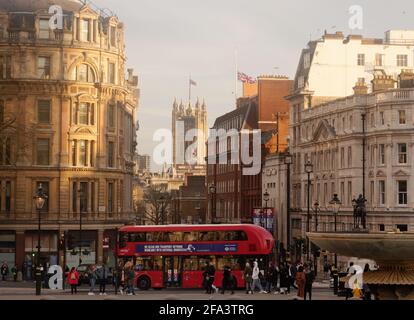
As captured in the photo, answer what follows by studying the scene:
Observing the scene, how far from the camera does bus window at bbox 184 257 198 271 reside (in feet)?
154

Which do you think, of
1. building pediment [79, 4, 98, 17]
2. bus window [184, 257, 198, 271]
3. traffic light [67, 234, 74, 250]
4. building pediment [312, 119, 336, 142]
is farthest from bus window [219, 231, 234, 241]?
building pediment [312, 119, 336, 142]

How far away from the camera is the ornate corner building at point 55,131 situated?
68250 millimetres

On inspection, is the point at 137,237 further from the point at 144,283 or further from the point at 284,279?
the point at 284,279

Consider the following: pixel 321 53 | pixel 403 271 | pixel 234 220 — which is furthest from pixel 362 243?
pixel 234 220

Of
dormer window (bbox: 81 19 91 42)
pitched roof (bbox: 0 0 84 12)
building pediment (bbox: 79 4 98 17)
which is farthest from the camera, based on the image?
pitched roof (bbox: 0 0 84 12)

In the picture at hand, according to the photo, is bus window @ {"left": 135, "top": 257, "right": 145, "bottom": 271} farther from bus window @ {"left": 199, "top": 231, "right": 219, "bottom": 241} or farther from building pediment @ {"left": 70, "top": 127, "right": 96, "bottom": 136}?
building pediment @ {"left": 70, "top": 127, "right": 96, "bottom": 136}

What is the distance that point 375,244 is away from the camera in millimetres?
22203

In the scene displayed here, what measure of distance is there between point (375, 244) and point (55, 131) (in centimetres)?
4941

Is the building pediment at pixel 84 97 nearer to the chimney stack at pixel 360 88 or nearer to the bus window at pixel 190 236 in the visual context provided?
the chimney stack at pixel 360 88

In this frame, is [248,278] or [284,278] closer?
[284,278]

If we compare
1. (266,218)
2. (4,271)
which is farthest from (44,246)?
(266,218)

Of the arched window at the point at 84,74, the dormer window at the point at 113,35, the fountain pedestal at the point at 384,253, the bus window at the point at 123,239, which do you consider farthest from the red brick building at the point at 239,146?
the fountain pedestal at the point at 384,253

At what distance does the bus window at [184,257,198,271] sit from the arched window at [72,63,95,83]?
2643 centimetres

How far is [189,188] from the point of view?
159500 millimetres
